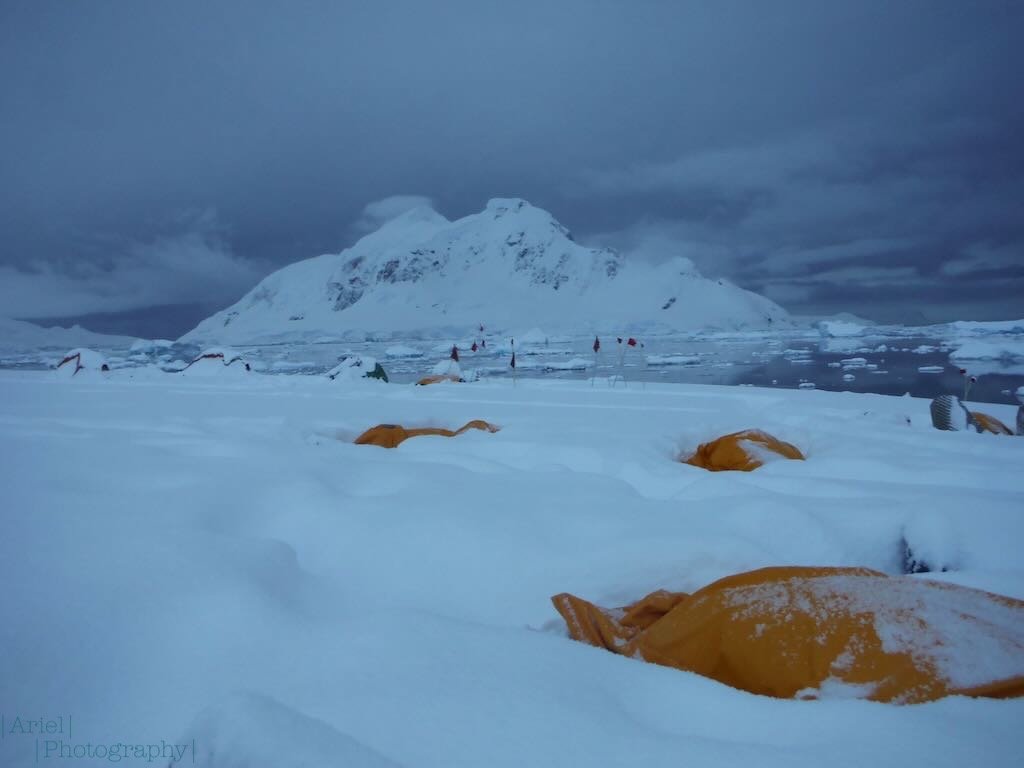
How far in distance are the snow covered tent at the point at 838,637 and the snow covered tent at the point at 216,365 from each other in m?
15.4

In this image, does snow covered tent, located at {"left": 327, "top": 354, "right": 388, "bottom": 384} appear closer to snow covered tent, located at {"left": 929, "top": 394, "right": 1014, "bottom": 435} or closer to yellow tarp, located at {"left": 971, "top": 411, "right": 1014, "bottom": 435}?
snow covered tent, located at {"left": 929, "top": 394, "right": 1014, "bottom": 435}

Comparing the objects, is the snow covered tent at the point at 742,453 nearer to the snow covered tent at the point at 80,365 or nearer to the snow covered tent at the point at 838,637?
the snow covered tent at the point at 838,637

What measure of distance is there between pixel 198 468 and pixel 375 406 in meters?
4.37

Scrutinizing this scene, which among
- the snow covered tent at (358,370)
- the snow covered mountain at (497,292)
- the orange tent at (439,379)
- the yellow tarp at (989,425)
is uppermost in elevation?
the snow covered mountain at (497,292)

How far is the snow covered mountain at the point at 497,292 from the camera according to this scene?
146 m

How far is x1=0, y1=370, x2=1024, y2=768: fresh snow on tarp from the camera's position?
41.7 inches

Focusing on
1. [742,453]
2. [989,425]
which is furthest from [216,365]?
[989,425]

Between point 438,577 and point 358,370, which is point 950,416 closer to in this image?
point 438,577

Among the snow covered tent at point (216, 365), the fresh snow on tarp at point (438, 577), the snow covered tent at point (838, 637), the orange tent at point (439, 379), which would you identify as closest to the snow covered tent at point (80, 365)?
the snow covered tent at point (216, 365)

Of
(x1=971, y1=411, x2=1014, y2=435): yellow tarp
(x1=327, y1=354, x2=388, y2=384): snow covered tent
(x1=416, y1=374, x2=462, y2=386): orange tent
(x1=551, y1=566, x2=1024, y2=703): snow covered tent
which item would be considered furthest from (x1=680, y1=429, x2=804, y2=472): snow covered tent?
(x1=327, y1=354, x2=388, y2=384): snow covered tent

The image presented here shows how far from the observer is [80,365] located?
14.1 m

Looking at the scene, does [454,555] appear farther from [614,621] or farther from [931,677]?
[931,677]

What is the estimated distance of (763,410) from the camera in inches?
281

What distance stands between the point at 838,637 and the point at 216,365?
1696 centimetres
